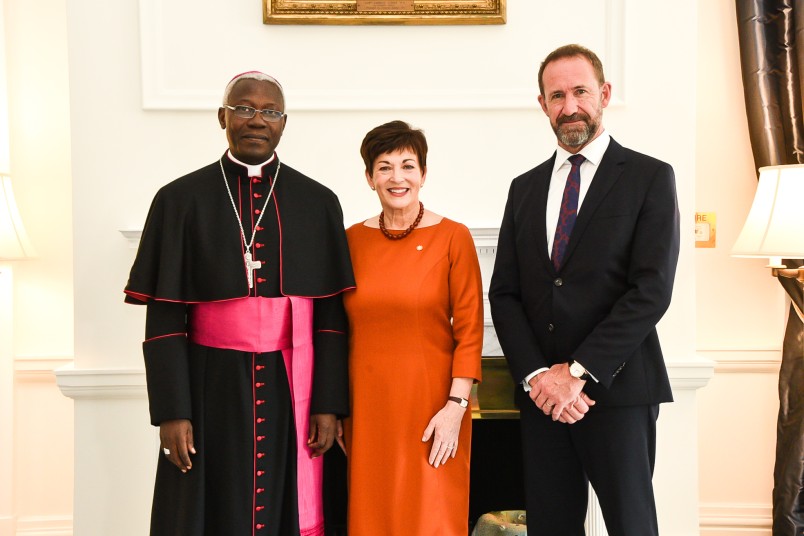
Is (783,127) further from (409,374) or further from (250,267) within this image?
(250,267)

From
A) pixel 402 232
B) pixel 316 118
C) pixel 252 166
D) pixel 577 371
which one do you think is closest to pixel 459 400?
pixel 577 371

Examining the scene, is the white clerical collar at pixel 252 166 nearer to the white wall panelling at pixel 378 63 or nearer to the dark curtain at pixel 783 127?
the white wall panelling at pixel 378 63

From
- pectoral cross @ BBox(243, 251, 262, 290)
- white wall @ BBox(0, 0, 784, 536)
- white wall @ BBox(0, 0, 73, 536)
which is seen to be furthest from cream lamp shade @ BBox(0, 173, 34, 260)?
pectoral cross @ BBox(243, 251, 262, 290)

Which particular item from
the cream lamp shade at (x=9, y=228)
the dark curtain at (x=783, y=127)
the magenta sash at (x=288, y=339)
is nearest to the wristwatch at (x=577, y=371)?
the magenta sash at (x=288, y=339)

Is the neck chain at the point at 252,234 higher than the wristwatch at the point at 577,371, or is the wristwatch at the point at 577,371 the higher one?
the neck chain at the point at 252,234

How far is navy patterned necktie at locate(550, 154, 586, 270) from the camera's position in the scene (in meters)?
1.97

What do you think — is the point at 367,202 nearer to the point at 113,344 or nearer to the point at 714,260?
the point at 113,344

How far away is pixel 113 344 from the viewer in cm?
276

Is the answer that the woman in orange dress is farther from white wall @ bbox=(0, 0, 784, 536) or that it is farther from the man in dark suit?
white wall @ bbox=(0, 0, 784, 536)

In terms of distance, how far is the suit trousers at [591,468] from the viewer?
1.89m

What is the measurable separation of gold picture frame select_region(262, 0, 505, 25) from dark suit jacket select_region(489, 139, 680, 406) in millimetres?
1002

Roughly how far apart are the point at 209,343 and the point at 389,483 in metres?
0.65

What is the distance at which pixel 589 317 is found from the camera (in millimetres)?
1920

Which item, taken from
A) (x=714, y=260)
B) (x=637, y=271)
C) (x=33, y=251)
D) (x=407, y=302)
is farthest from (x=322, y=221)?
(x=714, y=260)
